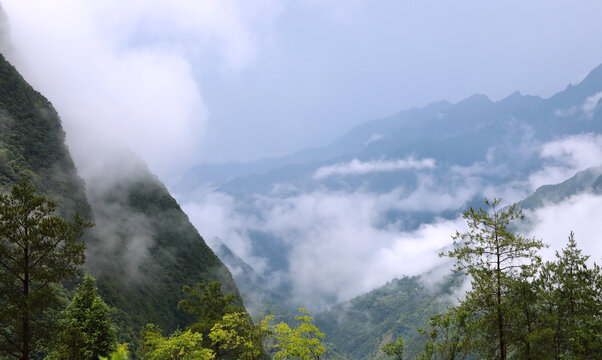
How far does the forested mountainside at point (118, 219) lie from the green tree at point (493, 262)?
3283 inches

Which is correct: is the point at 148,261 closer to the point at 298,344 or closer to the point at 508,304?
the point at 298,344

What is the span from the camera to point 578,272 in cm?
2650

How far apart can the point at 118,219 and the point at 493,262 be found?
138 metres

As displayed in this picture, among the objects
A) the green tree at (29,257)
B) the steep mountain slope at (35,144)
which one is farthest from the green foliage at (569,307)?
the steep mountain slope at (35,144)

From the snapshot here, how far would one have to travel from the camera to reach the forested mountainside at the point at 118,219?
91.7 m

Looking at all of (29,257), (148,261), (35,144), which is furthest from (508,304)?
(148,261)

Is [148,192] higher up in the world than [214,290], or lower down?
higher up

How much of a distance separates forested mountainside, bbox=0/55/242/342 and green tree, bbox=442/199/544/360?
274 feet

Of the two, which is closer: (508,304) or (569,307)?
(508,304)

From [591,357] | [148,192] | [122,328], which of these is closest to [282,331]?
[591,357]

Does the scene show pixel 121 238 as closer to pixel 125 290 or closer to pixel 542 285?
pixel 125 290

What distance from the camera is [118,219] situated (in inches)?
5221

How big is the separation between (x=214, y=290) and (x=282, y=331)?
21.8 meters

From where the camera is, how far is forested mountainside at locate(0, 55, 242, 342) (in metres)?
91.7
